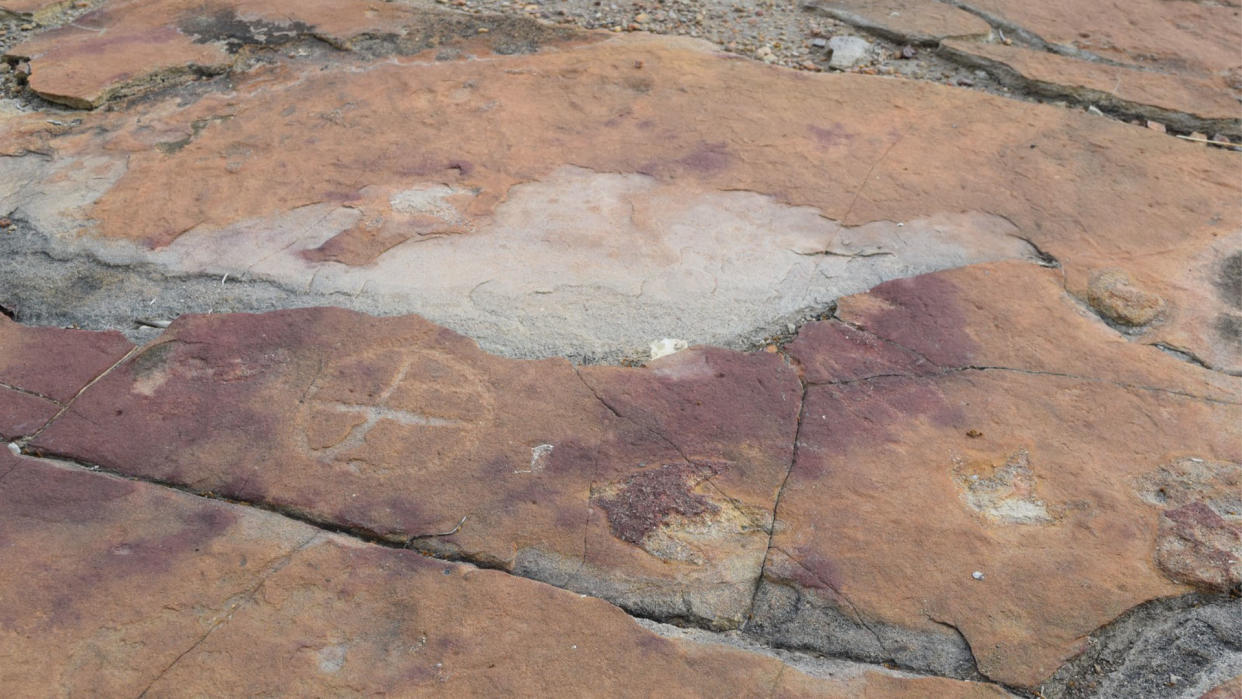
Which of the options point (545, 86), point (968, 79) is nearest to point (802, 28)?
point (968, 79)

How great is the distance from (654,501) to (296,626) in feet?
2.00

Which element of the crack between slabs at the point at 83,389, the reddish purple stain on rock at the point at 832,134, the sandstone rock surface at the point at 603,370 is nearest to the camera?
the sandstone rock surface at the point at 603,370

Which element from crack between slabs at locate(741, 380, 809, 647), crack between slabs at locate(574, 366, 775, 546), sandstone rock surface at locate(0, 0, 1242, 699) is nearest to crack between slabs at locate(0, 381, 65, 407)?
sandstone rock surface at locate(0, 0, 1242, 699)

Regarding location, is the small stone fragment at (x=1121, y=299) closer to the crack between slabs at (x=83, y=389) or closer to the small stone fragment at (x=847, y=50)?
the small stone fragment at (x=847, y=50)

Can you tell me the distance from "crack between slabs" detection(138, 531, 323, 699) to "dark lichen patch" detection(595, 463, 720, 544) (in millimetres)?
495

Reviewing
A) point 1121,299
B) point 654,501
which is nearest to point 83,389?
point 654,501

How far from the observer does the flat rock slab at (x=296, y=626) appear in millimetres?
1499

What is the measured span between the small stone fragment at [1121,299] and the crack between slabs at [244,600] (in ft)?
5.56

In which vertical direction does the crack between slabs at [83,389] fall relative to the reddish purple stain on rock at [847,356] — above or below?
below

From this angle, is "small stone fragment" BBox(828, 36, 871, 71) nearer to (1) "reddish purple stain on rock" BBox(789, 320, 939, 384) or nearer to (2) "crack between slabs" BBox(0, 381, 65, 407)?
(1) "reddish purple stain on rock" BBox(789, 320, 939, 384)

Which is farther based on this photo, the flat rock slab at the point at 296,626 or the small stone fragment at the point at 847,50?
the small stone fragment at the point at 847,50

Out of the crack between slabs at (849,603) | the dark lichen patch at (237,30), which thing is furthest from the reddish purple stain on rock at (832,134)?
the dark lichen patch at (237,30)

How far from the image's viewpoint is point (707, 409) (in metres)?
1.96

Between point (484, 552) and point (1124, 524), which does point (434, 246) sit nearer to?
point (484, 552)
